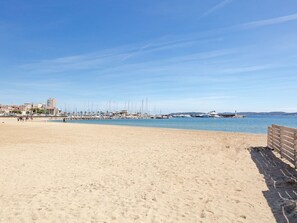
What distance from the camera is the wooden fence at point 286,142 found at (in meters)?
11.1

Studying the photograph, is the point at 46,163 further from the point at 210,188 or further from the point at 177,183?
the point at 210,188

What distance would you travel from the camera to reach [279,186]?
8344 mm

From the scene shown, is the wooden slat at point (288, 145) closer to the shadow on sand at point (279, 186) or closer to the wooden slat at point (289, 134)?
the wooden slat at point (289, 134)

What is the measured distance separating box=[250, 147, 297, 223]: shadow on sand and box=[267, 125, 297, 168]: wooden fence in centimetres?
34

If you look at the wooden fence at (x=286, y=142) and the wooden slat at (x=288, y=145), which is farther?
the wooden slat at (x=288, y=145)

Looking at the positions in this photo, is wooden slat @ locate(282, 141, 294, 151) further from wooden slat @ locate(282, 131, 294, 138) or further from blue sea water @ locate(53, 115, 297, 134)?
blue sea water @ locate(53, 115, 297, 134)

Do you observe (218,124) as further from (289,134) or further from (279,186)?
(279,186)

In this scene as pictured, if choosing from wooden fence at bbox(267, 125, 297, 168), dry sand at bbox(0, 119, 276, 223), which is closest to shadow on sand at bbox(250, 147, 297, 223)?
dry sand at bbox(0, 119, 276, 223)

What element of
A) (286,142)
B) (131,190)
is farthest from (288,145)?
(131,190)

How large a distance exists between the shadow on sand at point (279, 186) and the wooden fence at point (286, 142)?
1.12 ft

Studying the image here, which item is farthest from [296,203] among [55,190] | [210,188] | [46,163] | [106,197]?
[46,163]

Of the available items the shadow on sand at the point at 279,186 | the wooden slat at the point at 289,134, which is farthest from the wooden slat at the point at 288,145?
the shadow on sand at the point at 279,186

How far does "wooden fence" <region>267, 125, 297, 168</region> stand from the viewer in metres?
11.1

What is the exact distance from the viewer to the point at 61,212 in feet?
20.3
